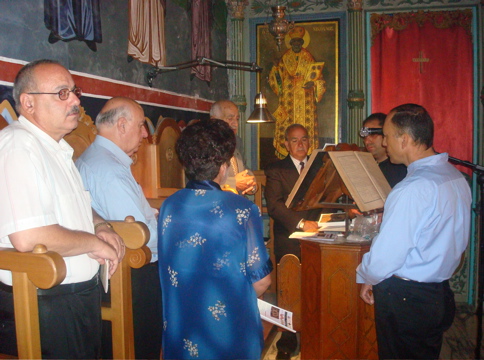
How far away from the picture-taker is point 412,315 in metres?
2.08

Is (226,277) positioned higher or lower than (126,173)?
lower

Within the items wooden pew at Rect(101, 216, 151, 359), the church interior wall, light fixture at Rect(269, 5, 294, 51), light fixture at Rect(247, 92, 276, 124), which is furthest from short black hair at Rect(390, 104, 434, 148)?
light fixture at Rect(269, 5, 294, 51)

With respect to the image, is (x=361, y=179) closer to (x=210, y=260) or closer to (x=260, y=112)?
(x=210, y=260)

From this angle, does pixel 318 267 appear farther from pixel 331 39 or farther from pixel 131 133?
pixel 331 39

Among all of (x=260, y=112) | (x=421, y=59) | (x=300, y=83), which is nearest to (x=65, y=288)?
(x=260, y=112)

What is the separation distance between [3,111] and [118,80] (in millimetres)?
1200

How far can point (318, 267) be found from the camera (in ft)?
9.47

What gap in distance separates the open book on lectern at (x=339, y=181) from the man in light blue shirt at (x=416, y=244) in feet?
1.17

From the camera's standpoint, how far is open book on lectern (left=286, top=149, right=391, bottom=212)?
248cm

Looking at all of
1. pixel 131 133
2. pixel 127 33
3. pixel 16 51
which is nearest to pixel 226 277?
pixel 131 133

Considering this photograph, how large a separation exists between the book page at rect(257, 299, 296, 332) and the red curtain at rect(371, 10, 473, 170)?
4.46 meters

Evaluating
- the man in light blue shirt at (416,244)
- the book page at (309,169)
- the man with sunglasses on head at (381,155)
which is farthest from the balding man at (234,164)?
the man in light blue shirt at (416,244)

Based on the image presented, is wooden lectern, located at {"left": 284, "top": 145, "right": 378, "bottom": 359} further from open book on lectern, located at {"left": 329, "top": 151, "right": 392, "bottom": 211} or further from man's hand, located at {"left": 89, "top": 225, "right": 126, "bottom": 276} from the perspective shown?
man's hand, located at {"left": 89, "top": 225, "right": 126, "bottom": 276}

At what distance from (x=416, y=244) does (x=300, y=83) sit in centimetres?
420
